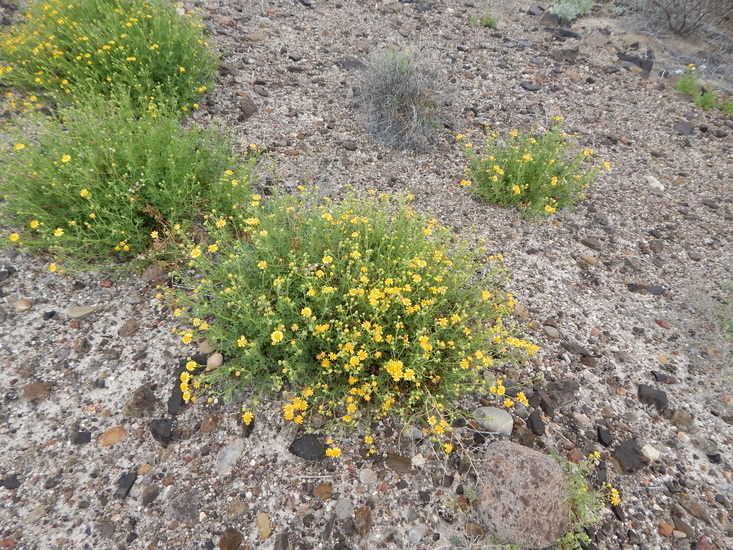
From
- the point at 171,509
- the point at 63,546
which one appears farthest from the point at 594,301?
the point at 63,546

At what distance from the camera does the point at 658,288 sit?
411 cm

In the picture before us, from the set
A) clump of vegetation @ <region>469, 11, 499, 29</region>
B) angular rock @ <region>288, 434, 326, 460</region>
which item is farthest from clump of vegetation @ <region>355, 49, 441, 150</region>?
angular rock @ <region>288, 434, 326, 460</region>

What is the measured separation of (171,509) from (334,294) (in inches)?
60.1

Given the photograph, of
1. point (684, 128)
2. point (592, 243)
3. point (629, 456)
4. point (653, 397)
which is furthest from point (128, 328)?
point (684, 128)

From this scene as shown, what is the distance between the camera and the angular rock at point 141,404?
2.79 meters

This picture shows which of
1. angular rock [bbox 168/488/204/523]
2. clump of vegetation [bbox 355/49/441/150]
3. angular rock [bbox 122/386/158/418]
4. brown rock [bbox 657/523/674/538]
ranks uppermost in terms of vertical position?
clump of vegetation [bbox 355/49/441/150]

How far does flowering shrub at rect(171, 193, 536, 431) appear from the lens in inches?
106

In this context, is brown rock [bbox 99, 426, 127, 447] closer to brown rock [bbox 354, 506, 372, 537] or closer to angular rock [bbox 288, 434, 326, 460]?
angular rock [bbox 288, 434, 326, 460]

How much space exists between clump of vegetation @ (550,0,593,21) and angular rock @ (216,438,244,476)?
332 inches

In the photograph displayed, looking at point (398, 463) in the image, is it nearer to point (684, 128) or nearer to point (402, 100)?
point (402, 100)

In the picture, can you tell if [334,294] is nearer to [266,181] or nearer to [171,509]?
[171,509]

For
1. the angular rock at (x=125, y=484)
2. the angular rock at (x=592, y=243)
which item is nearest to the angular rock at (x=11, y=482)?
the angular rock at (x=125, y=484)

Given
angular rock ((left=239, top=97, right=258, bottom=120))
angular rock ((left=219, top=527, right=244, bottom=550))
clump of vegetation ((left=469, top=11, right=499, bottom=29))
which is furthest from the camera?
clump of vegetation ((left=469, top=11, right=499, bottom=29))

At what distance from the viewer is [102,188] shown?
133 inches
